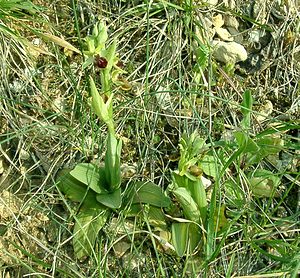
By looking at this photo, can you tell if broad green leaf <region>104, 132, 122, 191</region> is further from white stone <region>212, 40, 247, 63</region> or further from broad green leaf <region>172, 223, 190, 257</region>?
white stone <region>212, 40, 247, 63</region>

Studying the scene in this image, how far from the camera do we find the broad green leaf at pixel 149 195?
1.45 metres

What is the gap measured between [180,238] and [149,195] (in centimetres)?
13

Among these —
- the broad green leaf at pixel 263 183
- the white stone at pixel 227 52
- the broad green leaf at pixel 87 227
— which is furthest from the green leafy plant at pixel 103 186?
the white stone at pixel 227 52

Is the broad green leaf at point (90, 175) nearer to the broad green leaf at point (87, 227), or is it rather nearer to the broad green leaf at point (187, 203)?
the broad green leaf at point (87, 227)

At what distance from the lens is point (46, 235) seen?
145 centimetres

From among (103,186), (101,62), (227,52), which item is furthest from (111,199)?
(227,52)

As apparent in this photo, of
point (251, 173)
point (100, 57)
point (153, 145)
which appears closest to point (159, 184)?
point (153, 145)

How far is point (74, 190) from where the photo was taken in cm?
146

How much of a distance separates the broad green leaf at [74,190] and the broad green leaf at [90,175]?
25mm

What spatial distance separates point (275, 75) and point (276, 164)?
29 centimetres

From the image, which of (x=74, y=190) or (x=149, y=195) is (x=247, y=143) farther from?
(x=74, y=190)

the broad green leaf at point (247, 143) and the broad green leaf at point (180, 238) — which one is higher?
the broad green leaf at point (247, 143)

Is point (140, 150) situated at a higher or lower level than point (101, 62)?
lower

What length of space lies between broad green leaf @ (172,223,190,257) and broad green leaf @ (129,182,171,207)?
0.07 meters
